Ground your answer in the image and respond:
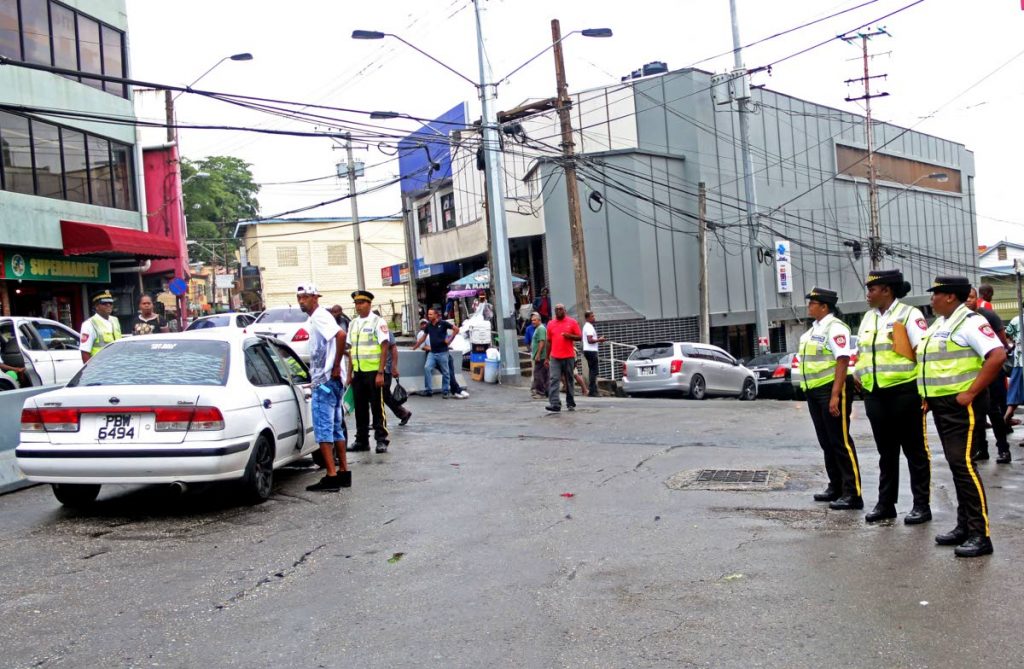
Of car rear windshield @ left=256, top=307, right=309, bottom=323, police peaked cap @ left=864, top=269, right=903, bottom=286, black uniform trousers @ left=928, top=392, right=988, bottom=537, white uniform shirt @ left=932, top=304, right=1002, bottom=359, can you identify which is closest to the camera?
white uniform shirt @ left=932, top=304, right=1002, bottom=359

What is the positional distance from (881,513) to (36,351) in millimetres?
11070

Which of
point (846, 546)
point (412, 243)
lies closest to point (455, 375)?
point (846, 546)

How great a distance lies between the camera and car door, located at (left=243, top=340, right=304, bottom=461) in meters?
8.44

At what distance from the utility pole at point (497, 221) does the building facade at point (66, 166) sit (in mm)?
8327

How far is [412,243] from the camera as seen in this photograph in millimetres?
44062

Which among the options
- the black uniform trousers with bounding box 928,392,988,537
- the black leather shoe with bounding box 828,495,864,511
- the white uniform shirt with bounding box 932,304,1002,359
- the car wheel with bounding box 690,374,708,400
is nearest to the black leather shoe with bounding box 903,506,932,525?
the black leather shoe with bounding box 828,495,864,511

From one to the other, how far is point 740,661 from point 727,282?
95.0 ft

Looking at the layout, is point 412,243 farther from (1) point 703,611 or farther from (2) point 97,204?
(1) point 703,611

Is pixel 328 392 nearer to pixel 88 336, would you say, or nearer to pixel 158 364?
pixel 158 364

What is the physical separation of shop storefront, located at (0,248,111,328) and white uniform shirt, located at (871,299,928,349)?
20.7 meters

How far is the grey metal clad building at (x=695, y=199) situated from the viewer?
2983 cm

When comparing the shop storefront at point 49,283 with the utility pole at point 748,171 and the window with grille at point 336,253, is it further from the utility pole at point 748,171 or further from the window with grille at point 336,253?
the window with grille at point 336,253

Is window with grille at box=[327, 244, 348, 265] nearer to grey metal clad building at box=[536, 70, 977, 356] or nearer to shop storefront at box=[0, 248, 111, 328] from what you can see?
grey metal clad building at box=[536, 70, 977, 356]

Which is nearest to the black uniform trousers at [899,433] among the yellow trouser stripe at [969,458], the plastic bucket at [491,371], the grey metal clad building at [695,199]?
the yellow trouser stripe at [969,458]
